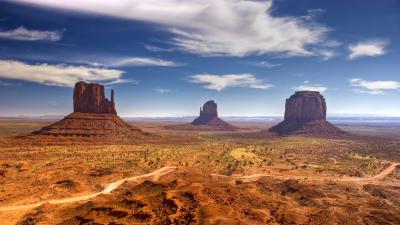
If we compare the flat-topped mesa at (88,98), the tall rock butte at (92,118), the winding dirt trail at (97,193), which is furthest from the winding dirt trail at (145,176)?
the flat-topped mesa at (88,98)

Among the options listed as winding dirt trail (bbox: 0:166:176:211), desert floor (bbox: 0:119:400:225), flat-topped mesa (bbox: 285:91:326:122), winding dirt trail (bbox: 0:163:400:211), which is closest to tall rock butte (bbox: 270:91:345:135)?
flat-topped mesa (bbox: 285:91:326:122)

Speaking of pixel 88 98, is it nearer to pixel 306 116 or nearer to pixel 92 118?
pixel 92 118

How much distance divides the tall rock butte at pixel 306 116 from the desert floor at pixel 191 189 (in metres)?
90.2

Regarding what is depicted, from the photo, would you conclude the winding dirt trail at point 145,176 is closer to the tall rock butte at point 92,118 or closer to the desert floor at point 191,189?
the desert floor at point 191,189

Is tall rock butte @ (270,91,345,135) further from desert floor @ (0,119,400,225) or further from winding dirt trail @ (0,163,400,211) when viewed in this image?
winding dirt trail @ (0,163,400,211)

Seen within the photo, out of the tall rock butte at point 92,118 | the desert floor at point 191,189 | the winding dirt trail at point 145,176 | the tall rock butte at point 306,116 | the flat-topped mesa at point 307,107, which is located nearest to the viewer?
the desert floor at point 191,189

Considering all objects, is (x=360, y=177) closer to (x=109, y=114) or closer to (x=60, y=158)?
(x=60, y=158)

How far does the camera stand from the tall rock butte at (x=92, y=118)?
120 meters

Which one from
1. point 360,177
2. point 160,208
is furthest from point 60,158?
point 360,177

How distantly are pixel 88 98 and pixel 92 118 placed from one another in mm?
9621

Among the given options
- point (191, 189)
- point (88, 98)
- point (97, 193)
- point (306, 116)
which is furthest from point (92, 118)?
point (306, 116)

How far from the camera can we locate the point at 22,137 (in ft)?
368

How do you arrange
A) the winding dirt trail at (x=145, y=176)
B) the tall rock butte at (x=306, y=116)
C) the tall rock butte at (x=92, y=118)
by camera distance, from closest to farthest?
the winding dirt trail at (x=145, y=176)
the tall rock butte at (x=92, y=118)
the tall rock butte at (x=306, y=116)

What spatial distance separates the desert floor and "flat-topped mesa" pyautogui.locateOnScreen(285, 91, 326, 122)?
99.8m
